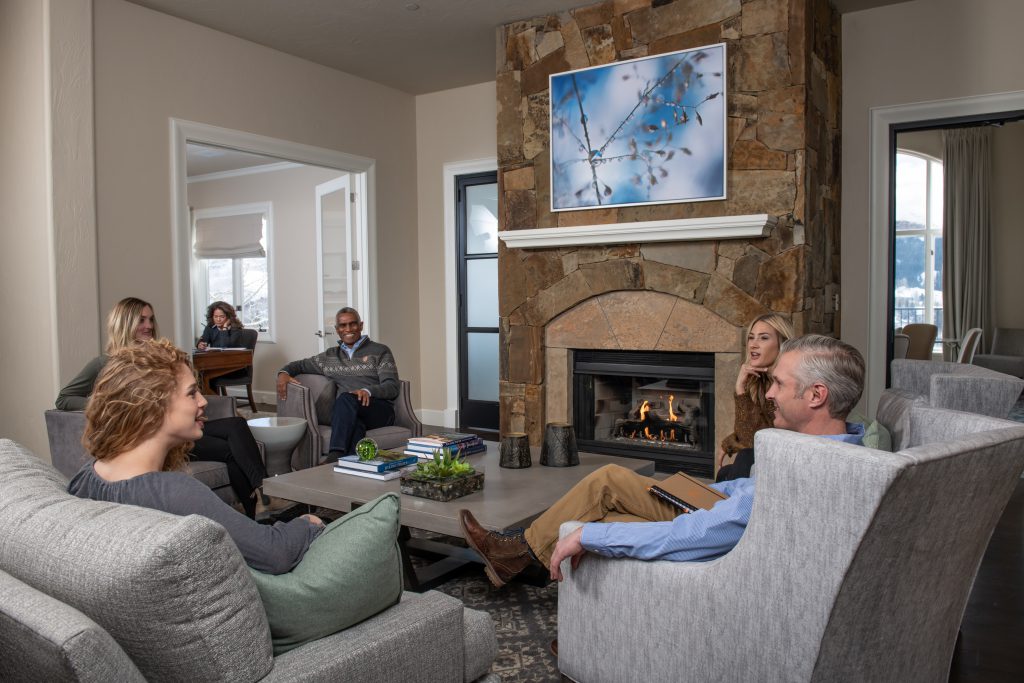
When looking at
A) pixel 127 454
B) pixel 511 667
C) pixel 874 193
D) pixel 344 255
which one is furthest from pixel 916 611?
pixel 344 255

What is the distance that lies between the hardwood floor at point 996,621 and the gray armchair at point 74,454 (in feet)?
9.09

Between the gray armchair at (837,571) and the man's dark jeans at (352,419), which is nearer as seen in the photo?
the gray armchair at (837,571)

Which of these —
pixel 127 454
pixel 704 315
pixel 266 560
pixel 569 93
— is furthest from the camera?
pixel 569 93

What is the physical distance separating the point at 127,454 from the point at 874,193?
14.4 feet

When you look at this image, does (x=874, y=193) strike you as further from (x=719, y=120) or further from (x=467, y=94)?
(x=467, y=94)

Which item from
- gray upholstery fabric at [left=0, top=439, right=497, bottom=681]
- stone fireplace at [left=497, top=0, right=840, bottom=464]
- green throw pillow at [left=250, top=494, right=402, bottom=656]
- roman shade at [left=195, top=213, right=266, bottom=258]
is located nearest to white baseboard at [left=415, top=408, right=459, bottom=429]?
stone fireplace at [left=497, top=0, right=840, bottom=464]

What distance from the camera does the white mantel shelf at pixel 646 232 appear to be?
4.11 m

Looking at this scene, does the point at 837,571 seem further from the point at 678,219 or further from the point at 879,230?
the point at 879,230

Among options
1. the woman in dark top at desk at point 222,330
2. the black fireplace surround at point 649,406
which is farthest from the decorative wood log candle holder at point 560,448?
the woman in dark top at desk at point 222,330

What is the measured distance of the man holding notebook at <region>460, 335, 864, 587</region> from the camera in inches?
67.1

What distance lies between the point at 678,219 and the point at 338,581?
341cm

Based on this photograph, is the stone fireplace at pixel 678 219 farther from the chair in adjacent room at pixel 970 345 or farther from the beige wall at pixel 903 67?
the chair in adjacent room at pixel 970 345

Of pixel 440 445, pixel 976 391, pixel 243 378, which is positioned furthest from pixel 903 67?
pixel 243 378

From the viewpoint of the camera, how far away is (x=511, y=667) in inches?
88.7
